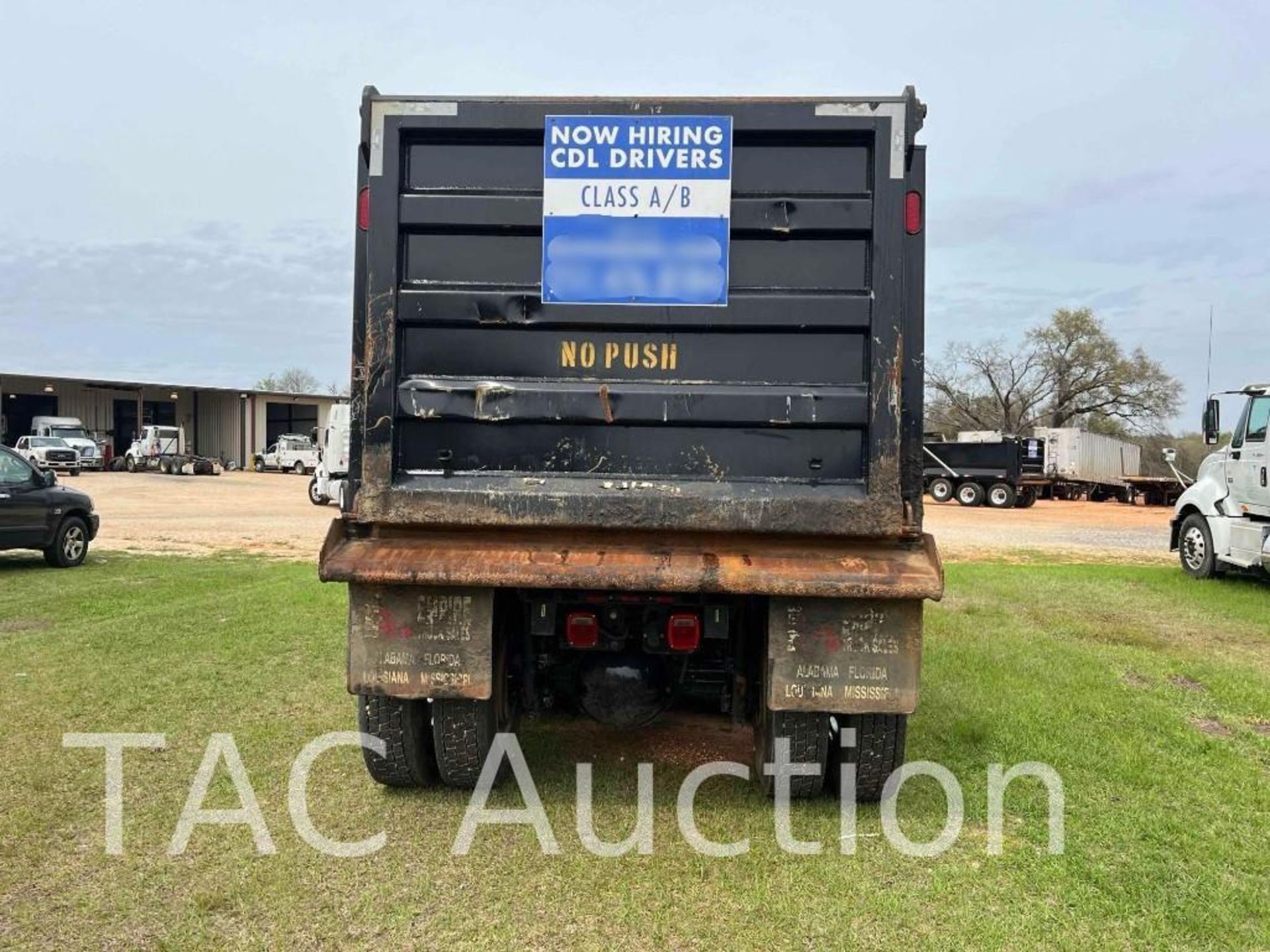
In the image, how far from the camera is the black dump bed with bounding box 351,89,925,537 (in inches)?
143

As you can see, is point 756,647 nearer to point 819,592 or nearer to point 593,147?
point 819,592

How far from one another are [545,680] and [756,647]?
993mm

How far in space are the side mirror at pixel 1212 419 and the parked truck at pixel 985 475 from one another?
2022 cm

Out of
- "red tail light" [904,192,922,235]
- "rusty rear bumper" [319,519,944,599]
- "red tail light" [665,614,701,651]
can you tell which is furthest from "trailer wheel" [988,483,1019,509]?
"red tail light" [665,614,701,651]

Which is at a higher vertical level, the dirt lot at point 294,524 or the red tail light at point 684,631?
the red tail light at point 684,631

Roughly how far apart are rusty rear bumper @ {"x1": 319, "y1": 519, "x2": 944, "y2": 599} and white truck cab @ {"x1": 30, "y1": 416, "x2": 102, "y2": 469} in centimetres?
4634

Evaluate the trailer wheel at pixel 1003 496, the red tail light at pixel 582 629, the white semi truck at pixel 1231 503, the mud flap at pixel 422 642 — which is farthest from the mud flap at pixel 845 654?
the trailer wheel at pixel 1003 496

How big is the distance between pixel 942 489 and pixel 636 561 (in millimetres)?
32001

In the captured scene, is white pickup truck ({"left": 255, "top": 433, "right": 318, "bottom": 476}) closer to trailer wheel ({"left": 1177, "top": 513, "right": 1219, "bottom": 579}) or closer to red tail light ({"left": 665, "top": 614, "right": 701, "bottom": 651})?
trailer wheel ({"left": 1177, "top": 513, "right": 1219, "bottom": 579})

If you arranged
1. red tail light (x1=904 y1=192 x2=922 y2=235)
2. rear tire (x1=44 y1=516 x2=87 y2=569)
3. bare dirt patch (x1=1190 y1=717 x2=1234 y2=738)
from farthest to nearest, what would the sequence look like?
rear tire (x1=44 y1=516 x2=87 y2=569)
bare dirt patch (x1=1190 y1=717 x2=1234 y2=738)
red tail light (x1=904 y1=192 x2=922 y2=235)

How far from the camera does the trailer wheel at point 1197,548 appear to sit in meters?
12.1

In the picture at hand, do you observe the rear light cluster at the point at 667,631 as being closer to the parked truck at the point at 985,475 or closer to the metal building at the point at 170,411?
the parked truck at the point at 985,475

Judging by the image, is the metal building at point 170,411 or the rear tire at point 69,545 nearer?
the rear tire at point 69,545

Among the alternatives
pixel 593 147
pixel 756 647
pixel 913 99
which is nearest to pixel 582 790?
pixel 756 647
